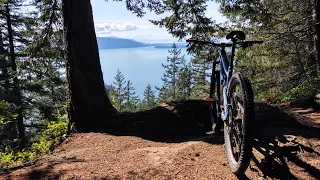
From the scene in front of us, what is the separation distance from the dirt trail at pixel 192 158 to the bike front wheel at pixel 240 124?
28cm

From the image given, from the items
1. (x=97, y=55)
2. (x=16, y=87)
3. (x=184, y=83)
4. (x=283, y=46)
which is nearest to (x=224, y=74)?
(x=97, y=55)

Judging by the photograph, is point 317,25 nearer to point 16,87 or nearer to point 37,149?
point 37,149

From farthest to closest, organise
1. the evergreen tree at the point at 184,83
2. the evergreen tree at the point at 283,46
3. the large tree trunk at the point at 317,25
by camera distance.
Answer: the evergreen tree at the point at 184,83
the evergreen tree at the point at 283,46
the large tree trunk at the point at 317,25

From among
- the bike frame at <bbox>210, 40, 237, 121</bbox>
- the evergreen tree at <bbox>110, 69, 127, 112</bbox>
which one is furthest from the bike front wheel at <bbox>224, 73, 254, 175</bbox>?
Answer: the evergreen tree at <bbox>110, 69, 127, 112</bbox>

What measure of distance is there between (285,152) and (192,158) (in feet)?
4.11

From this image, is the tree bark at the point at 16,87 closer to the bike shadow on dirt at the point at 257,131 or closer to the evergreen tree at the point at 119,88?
the bike shadow on dirt at the point at 257,131

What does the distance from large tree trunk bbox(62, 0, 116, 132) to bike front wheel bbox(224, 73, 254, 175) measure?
3.52m

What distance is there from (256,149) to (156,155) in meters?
1.50

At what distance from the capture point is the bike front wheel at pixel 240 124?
9.17 feet

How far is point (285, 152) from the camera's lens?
3.46m

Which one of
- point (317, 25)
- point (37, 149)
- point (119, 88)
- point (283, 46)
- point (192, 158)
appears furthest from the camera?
point (119, 88)

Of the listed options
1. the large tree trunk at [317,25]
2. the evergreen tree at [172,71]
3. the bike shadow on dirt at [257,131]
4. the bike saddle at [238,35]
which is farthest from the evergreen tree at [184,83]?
the bike saddle at [238,35]

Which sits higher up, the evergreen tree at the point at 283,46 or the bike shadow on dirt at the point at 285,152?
the evergreen tree at the point at 283,46

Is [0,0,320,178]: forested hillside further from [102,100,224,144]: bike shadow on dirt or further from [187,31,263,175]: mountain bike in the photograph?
[187,31,263,175]: mountain bike
